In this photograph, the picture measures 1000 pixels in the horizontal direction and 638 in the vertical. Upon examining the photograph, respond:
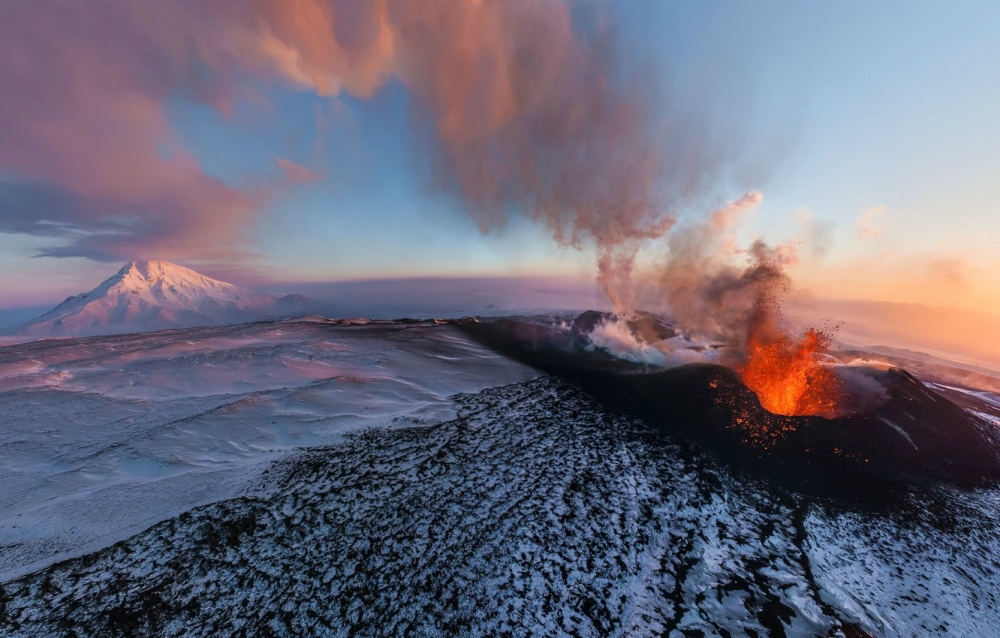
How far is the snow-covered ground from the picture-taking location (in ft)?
43.8

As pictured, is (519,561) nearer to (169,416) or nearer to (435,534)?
(435,534)

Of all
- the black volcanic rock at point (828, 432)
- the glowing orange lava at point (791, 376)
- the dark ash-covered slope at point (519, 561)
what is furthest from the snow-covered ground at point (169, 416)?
the glowing orange lava at point (791, 376)

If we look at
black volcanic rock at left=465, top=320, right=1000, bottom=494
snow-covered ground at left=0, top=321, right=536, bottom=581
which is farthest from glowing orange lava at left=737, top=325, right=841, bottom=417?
snow-covered ground at left=0, top=321, right=536, bottom=581

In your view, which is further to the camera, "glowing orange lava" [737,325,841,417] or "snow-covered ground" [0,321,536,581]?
"glowing orange lava" [737,325,841,417]

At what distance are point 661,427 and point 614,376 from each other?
1094 cm

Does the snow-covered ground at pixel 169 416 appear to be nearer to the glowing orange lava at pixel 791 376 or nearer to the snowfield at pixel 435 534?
the snowfield at pixel 435 534

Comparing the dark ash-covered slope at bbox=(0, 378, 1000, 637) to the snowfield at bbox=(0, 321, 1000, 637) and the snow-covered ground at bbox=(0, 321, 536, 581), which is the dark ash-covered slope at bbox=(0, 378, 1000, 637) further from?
the snow-covered ground at bbox=(0, 321, 536, 581)

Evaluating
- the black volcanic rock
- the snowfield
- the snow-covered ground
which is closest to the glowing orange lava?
the black volcanic rock

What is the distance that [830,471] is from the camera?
18406 millimetres

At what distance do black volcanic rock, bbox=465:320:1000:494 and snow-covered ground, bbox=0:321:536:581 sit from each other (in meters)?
13.8

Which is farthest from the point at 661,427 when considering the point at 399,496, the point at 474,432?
the point at 399,496

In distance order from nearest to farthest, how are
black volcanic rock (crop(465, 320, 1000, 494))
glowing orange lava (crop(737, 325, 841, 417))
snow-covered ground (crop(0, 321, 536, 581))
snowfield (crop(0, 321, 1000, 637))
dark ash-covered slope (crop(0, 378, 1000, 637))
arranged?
dark ash-covered slope (crop(0, 378, 1000, 637)), snowfield (crop(0, 321, 1000, 637)), snow-covered ground (crop(0, 321, 536, 581)), black volcanic rock (crop(465, 320, 1000, 494)), glowing orange lava (crop(737, 325, 841, 417))

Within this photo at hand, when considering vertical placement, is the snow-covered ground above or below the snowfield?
above

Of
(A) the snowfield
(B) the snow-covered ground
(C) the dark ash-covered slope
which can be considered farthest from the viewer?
(B) the snow-covered ground
